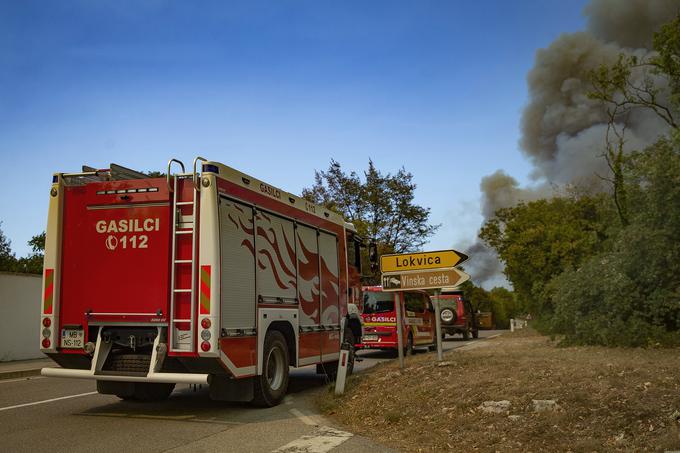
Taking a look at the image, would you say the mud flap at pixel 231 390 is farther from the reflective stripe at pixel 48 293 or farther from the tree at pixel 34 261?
the tree at pixel 34 261

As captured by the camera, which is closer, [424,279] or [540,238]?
[424,279]

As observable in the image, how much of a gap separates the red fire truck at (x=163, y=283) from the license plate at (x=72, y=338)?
0.01 m

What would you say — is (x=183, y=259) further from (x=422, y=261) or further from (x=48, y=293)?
(x=422, y=261)

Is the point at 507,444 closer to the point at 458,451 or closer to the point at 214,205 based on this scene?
the point at 458,451

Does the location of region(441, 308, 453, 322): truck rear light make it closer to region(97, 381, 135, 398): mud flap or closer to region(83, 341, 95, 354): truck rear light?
region(97, 381, 135, 398): mud flap

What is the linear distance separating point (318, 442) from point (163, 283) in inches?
113

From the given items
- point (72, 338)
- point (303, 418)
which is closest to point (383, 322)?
point (303, 418)

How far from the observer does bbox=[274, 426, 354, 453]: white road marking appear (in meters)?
6.09

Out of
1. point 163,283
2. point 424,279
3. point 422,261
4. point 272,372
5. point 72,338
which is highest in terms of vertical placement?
point 422,261

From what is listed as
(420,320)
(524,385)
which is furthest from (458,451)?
(420,320)

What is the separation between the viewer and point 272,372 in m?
9.01

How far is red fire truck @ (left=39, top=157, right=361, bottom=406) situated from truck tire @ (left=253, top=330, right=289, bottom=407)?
0.02 meters

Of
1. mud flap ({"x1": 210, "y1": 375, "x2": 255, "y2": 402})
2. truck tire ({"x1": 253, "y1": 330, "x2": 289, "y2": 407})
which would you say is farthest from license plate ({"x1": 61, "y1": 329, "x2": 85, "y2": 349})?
truck tire ({"x1": 253, "y1": 330, "x2": 289, "y2": 407})

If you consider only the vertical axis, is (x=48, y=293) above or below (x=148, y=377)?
above
